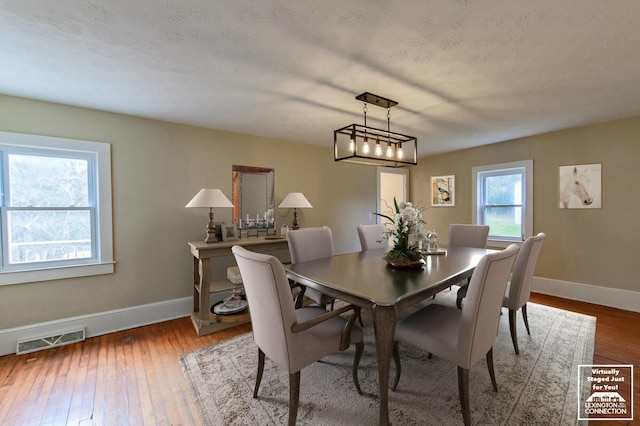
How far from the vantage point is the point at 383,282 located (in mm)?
1744

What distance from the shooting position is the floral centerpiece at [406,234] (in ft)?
7.00

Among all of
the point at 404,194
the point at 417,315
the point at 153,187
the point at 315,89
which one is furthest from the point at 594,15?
the point at 404,194

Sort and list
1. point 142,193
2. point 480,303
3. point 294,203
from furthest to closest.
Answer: point 294,203 → point 142,193 → point 480,303

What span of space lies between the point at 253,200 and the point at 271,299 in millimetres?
2374

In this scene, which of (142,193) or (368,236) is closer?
(142,193)

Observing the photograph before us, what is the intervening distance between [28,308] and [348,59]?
3.53 m

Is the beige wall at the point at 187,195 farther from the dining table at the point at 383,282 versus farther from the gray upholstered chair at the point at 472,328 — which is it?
the gray upholstered chair at the point at 472,328

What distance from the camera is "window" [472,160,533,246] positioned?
3.90 meters

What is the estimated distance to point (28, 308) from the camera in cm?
240

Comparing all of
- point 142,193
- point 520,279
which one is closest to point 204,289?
point 142,193

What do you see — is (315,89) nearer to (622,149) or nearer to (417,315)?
(417,315)

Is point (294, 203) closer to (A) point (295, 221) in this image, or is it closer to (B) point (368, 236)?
(A) point (295, 221)

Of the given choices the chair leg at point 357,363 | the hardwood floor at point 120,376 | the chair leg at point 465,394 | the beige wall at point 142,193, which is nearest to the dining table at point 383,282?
the chair leg at point 357,363

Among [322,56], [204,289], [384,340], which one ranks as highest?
[322,56]
